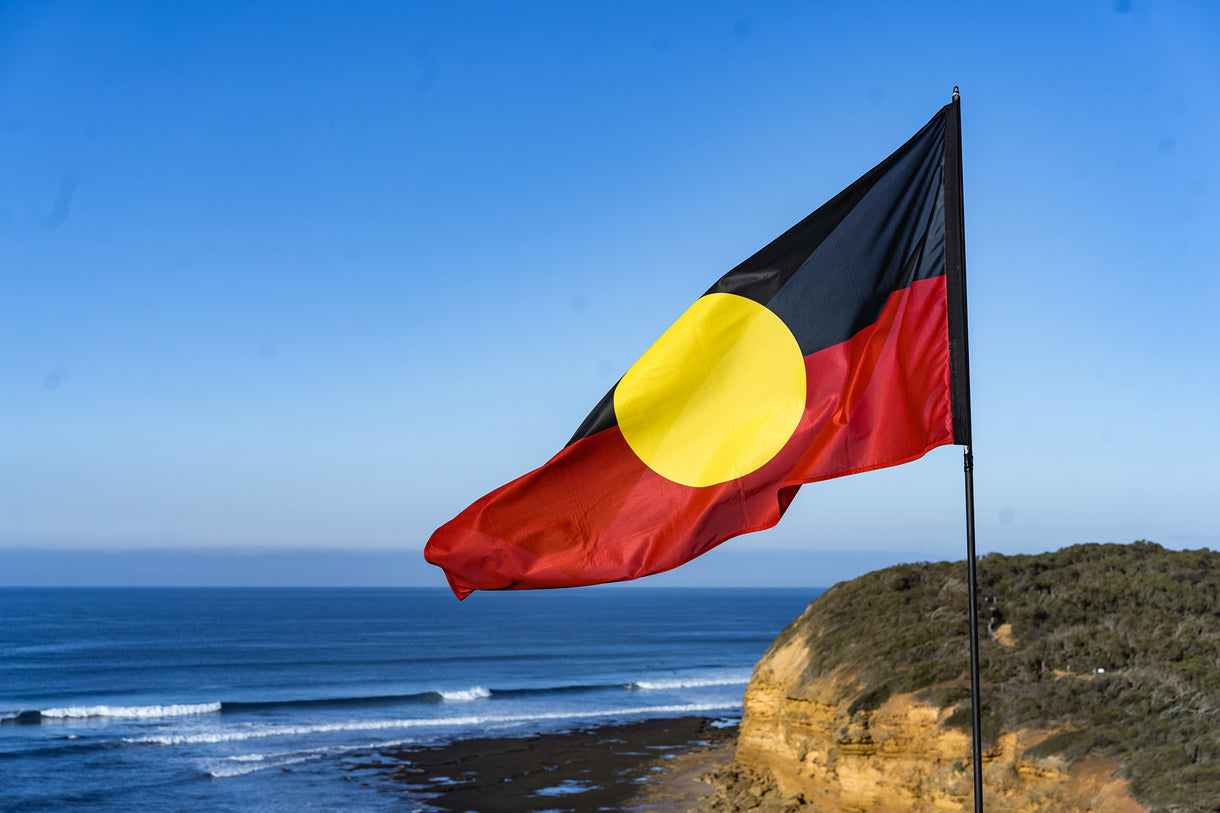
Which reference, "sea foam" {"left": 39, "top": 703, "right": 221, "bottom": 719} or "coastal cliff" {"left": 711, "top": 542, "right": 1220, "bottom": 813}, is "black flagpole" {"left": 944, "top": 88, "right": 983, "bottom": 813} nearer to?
"coastal cliff" {"left": 711, "top": 542, "right": 1220, "bottom": 813}

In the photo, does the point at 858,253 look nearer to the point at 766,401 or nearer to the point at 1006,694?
the point at 766,401

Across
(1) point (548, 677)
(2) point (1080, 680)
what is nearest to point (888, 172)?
(2) point (1080, 680)

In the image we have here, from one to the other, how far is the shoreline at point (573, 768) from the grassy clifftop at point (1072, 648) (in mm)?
6796

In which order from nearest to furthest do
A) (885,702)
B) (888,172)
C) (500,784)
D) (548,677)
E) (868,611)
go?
(888,172) → (885,702) → (868,611) → (500,784) → (548,677)

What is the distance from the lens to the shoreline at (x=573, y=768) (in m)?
27.6

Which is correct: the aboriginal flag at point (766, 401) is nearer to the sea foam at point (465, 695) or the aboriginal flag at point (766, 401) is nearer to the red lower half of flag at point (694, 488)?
the red lower half of flag at point (694, 488)

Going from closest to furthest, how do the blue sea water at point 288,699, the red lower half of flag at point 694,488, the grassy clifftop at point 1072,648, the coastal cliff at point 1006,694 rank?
the red lower half of flag at point 694,488
the grassy clifftop at point 1072,648
the coastal cliff at point 1006,694
the blue sea water at point 288,699

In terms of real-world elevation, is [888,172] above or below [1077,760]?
above

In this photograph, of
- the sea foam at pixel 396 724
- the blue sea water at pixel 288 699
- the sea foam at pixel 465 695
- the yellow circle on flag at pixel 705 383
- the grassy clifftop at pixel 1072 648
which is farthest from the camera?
the sea foam at pixel 465 695

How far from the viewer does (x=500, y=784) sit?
30.4 metres

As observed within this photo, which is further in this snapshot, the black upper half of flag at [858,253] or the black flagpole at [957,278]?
the black upper half of flag at [858,253]

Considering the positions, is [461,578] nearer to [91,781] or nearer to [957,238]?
[957,238]

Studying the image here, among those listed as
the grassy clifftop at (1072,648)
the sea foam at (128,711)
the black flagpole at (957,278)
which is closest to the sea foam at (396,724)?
the sea foam at (128,711)

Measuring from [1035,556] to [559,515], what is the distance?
24.2 meters
